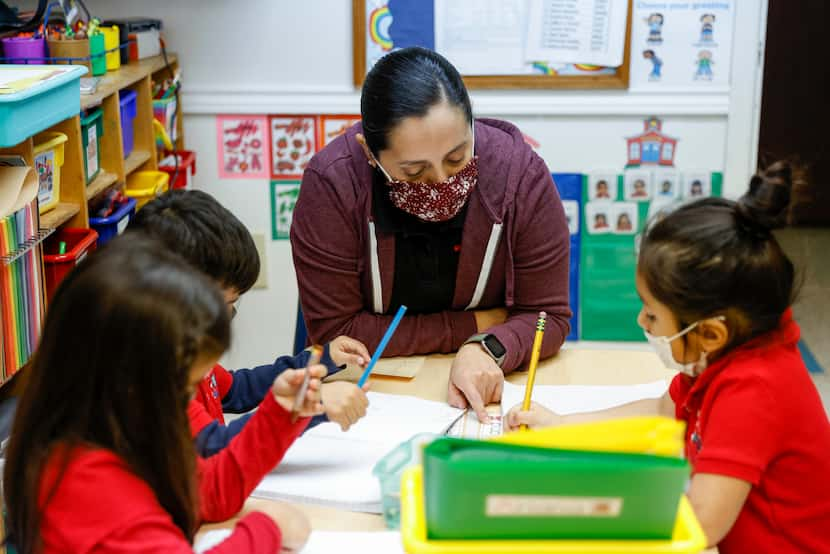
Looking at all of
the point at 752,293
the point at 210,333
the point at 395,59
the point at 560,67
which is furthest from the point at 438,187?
the point at 560,67

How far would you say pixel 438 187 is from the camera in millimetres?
1615

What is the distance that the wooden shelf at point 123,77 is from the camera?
2.17 m

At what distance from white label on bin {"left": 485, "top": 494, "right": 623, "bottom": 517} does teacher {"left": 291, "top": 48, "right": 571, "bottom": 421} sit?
0.76 meters

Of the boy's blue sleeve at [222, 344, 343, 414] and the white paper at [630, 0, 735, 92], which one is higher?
the white paper at [630, 0, 735, 92]

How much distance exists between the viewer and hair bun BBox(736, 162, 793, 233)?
116 centimetres

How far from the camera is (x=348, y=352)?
1.59 meters

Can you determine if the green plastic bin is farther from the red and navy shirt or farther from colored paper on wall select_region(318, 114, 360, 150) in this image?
the red and navy shirt

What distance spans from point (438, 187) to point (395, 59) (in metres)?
0.22

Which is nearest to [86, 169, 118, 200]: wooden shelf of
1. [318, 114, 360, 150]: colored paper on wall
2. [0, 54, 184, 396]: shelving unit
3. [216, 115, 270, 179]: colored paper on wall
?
[0, 54, 184, 396]: shelving unit

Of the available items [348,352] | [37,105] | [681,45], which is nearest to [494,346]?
[348,352]

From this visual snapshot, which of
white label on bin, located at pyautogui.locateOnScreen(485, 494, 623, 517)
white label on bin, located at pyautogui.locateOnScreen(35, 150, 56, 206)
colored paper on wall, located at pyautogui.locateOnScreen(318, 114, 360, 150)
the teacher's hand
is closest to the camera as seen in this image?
white label on bin, located at pyautogui.locateOnScreen(485, 494, 623, 517)

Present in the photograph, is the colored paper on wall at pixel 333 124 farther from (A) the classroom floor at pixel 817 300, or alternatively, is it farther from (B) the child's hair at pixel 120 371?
(B) the child's hair at pixel 120 371

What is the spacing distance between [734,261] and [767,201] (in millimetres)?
80

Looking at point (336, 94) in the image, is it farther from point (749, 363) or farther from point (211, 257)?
point (749, 363)
